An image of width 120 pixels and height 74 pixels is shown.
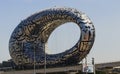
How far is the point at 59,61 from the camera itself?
3600 inches

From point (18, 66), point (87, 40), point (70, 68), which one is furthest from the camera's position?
point (18, 66)

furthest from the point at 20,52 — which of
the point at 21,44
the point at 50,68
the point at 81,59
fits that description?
the point at 81,59

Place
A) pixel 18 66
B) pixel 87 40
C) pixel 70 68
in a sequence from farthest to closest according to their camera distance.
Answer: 1. pixel 18 66
2. pixel 70 68
3. pixel 87 40

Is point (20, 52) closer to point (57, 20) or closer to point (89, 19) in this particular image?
point (57, 20)

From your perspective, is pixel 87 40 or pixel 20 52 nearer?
pixel 87 40

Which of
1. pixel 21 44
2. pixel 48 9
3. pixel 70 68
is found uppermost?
pixel 48 9

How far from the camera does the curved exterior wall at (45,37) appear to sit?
8731cm

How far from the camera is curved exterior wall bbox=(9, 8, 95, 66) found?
286 ft

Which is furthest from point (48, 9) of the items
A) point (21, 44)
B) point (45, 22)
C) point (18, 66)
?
point (18, 66)

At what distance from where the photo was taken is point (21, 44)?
96.6 m

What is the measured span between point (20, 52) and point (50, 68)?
839 centimetres

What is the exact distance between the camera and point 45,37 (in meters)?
97.8

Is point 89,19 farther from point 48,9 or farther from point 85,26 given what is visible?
point 48,9

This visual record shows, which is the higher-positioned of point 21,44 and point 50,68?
point 21,44
